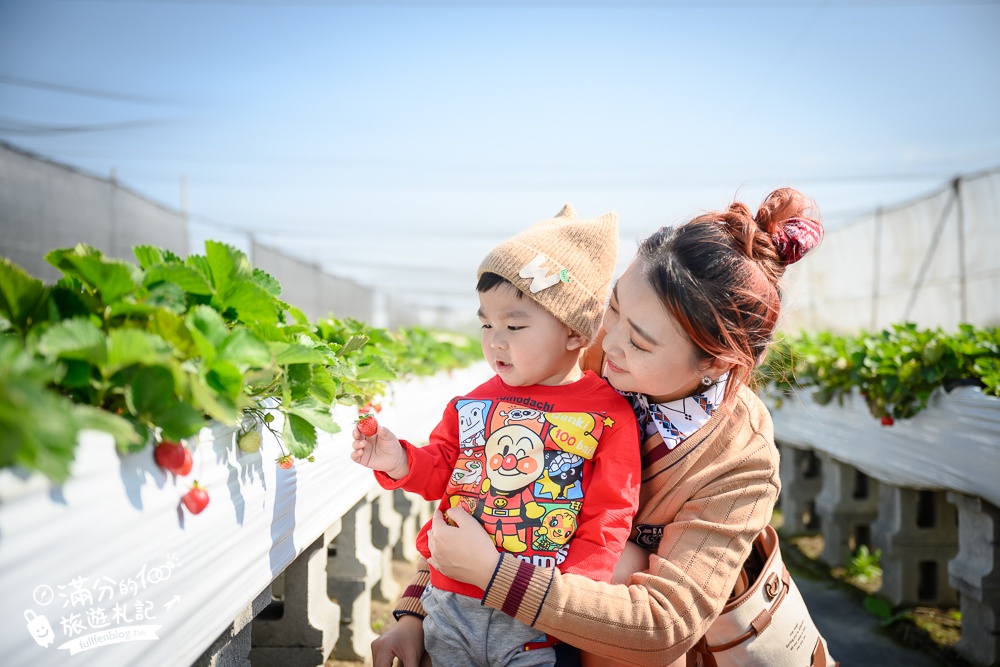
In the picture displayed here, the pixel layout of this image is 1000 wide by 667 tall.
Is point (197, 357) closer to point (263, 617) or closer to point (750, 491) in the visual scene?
point (750, 491)

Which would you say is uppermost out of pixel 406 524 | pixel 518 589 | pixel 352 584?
pixel 518 589

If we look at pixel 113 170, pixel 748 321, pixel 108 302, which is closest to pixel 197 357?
pixel 108 302

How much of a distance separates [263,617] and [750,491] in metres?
1.60

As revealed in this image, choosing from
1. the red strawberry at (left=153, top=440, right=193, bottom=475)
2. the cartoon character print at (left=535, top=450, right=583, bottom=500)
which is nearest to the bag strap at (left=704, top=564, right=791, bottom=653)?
the cartoon character print at (left=535, top=450, right=583, bottom=500)

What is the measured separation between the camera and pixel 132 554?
3.17 ft

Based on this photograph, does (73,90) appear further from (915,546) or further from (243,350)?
(915,546)

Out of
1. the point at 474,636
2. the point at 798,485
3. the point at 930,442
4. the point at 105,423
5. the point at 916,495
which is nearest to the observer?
the point at 105,423

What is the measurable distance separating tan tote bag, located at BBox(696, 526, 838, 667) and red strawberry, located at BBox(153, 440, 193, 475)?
1215 millimetres

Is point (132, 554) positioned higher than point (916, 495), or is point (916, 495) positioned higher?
point (132, 554)

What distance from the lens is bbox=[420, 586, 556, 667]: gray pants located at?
5.15 ft

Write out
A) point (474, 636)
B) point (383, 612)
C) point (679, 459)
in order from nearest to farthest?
point (474, 636) → point (679, 459) → point (383, 612)

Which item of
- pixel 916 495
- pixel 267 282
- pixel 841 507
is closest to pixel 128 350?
pixel 267 282

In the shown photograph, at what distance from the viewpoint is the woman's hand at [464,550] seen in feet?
4.96

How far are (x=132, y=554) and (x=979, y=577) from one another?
10.9 ft
